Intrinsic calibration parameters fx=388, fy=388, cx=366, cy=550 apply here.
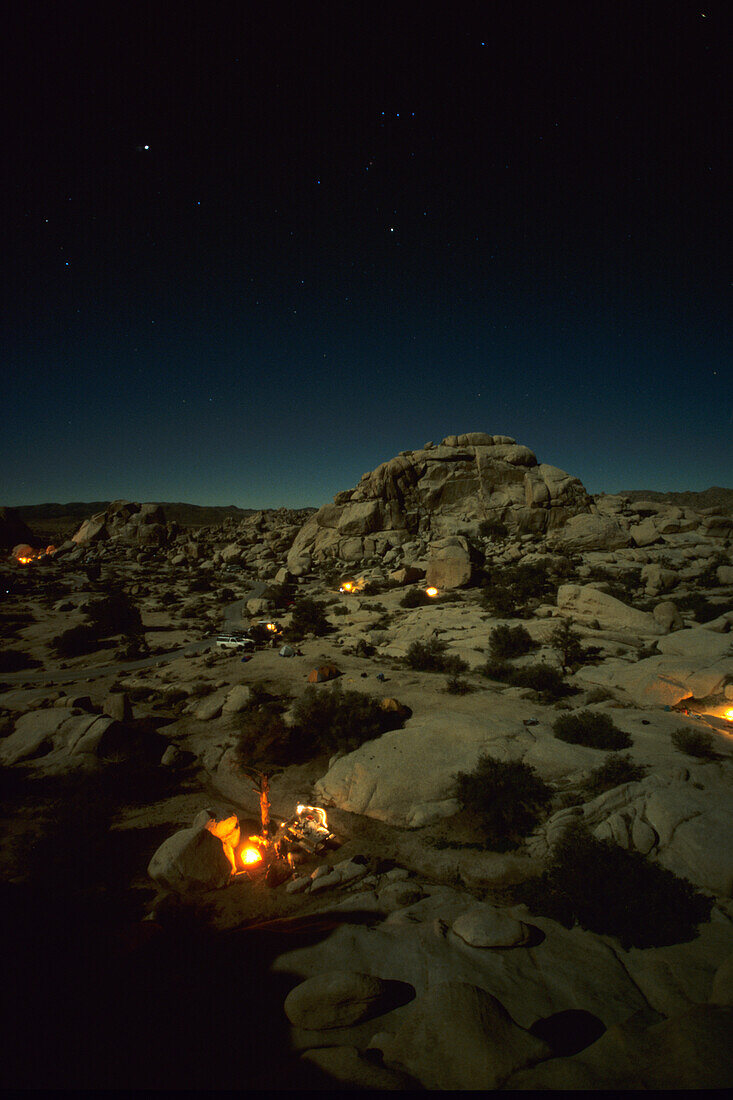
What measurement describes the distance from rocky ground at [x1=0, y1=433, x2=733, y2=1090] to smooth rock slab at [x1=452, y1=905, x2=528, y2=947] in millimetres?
37

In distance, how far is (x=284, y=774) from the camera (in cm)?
1309

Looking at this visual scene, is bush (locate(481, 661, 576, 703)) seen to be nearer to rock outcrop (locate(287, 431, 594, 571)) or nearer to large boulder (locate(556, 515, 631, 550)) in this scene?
large boulder (locate(556, 515, 631, 550))

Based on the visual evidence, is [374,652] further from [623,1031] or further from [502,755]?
[623,1031]

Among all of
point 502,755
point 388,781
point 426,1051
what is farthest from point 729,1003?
point 388,781

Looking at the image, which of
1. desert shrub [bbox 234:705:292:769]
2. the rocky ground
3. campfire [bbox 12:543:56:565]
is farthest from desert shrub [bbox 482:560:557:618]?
campfire [bbox 12:543:56:565]

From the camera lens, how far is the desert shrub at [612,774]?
1007cm

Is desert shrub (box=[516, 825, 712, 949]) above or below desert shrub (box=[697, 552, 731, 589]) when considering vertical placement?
below

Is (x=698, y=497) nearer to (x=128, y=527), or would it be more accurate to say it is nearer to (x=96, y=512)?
(x=128, y=527)

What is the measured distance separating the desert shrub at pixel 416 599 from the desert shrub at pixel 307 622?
674cm

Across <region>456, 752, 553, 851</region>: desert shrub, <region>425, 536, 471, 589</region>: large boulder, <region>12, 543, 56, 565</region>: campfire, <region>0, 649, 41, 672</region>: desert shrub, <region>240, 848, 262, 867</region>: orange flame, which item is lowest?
<region>0, 649, 41, 672</region>: desert shrub

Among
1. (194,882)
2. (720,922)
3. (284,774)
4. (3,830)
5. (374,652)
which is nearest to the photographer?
(720,922)

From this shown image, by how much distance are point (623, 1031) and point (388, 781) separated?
7.24 meters

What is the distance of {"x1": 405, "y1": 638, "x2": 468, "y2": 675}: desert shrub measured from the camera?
19.7 m

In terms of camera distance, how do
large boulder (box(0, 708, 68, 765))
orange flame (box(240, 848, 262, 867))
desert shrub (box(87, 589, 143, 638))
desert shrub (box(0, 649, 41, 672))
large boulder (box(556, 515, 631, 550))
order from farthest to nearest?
large boulder (box(556, 515, 631, 550))
desert shrub (box(87, 589, 143, 638))
desert shrub (box(0, 649, 41, 672))
large boulder (box(0, 708, 68, 765))
orange flame (box(240, 848, 262, 867))
